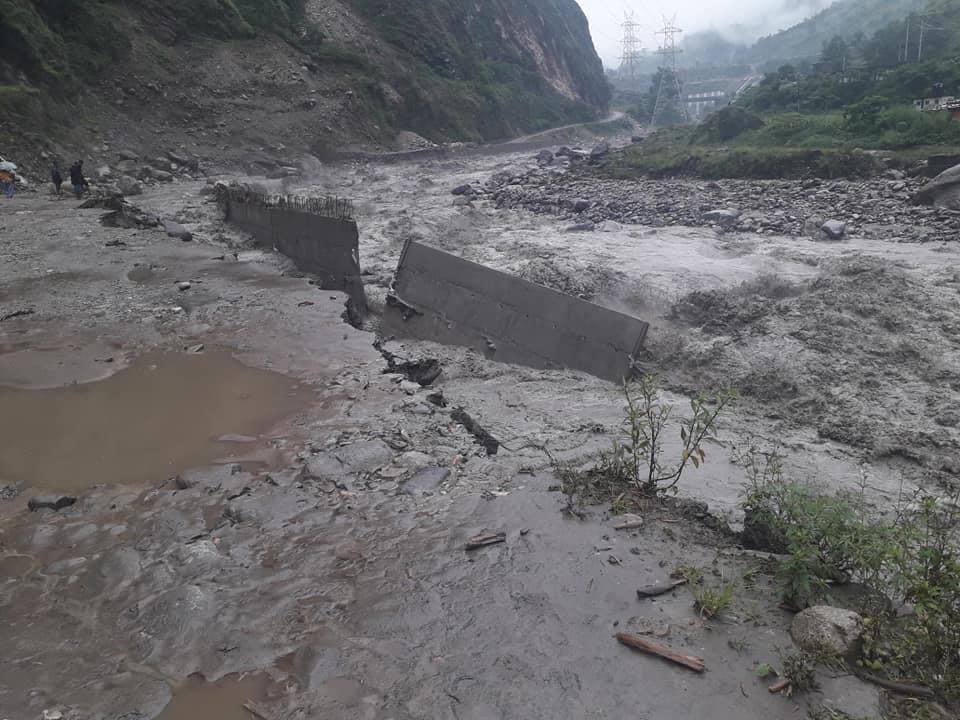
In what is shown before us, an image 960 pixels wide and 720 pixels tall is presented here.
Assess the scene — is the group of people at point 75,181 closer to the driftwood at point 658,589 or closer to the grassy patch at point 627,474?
the grassy patch at point 627,474

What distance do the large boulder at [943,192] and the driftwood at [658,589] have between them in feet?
47.6

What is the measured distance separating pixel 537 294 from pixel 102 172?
16837 millimetres

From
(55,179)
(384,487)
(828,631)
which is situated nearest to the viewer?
(828,631)

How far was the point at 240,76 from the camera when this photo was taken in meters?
26.9

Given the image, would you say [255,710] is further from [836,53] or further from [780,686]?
[836,53]

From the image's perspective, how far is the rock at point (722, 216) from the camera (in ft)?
49.2

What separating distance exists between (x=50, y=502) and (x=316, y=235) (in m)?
7.91

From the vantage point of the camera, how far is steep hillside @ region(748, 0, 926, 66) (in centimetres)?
8581

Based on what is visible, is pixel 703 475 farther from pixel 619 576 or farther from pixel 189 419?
pixel 189 419

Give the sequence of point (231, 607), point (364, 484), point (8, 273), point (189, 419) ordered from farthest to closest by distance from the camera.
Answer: point (8, 273) < point (189, 419) < point (364, 484) < point (231, 607)

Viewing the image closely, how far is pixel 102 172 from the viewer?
18625 millimetres

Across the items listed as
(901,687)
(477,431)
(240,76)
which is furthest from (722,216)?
(240,76)

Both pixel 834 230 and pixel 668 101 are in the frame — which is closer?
pixel 834 230

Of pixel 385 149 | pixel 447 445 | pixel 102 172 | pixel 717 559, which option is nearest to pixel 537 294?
pixel 447 445
